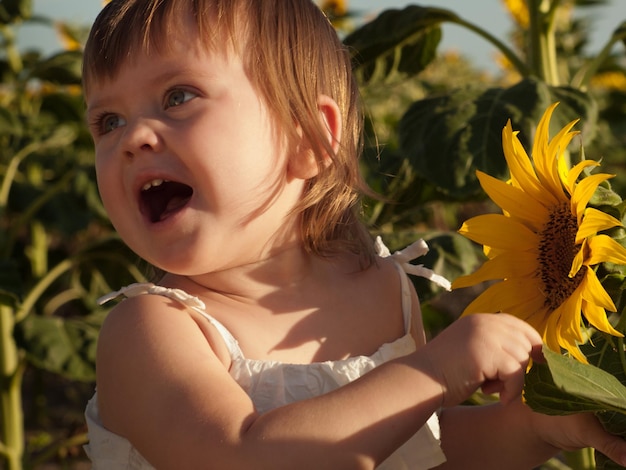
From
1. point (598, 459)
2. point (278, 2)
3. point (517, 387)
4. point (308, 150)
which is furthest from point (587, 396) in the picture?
point (278, 2)

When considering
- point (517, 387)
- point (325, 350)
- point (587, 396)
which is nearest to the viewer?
point (587, 396)

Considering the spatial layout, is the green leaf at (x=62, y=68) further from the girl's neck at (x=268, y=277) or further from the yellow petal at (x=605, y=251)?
the yellow petal at (x=605, y=251)

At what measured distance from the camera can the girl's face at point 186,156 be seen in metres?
1.13

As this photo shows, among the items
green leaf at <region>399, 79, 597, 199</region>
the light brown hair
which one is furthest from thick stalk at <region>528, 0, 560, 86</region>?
the light brown hair

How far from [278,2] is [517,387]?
54 centimetres

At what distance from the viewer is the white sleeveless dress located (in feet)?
3.76

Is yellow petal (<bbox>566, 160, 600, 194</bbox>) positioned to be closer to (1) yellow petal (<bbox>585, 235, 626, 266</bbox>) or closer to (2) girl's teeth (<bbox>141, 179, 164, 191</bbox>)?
(1) yellow petal (<bbox>585, 235, 626, 266</bbox>)

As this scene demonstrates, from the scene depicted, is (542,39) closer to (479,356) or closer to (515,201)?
(515,201)

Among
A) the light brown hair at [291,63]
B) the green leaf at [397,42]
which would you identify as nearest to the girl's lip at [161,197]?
the light brown hair at [291,63]

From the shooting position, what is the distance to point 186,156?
44.2 inches

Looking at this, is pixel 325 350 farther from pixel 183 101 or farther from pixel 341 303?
pixel 183 101

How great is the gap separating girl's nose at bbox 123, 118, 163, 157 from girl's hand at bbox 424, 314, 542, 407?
354 mm

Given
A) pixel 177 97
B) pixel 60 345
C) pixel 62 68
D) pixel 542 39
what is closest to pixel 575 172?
pixel 177 97

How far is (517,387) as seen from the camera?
0.99m
